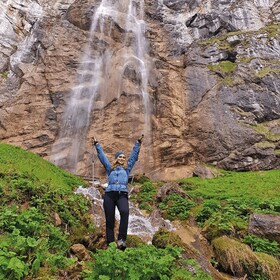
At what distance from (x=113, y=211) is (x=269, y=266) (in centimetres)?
380

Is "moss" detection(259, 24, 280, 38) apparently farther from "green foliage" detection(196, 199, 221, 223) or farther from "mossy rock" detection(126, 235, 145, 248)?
"mossy rock" detection(126, 235, 145, 248)

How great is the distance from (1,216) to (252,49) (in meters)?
25.6

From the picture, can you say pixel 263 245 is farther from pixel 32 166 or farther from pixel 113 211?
pixel 32 166

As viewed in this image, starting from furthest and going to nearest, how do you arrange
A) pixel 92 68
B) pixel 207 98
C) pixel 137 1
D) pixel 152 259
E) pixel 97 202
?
pixel 137 1 → pixel 92 68 → pixel 207 98 → pixel 97 202 → pixel 152 259

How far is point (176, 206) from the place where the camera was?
12453 millimetres

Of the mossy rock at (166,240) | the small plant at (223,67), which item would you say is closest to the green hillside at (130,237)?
the mossy rock at (166,240)

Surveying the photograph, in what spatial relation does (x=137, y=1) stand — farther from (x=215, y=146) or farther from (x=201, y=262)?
(x=201, y=262)

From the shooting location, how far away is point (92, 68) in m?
26.2

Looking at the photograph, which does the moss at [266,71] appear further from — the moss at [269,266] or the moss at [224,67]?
the moss at [269,266]

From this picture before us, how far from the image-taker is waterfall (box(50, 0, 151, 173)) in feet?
71.9

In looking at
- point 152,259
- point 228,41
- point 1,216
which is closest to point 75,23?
point 228,41

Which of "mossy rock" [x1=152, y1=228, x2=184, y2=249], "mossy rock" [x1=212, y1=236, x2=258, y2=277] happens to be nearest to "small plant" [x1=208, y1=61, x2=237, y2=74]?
"mossy rock" [x1=212, y1=236, x2=258, y2=277]

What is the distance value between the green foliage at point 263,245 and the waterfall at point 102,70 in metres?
14.0

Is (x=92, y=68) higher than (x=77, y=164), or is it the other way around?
(x=92, y=68)
